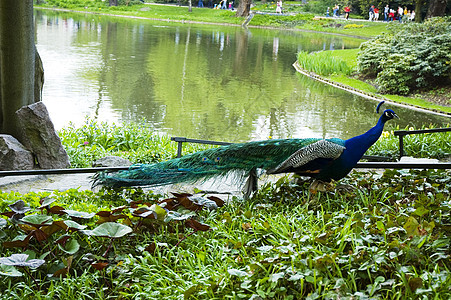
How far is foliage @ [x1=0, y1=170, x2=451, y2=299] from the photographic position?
2.71 m

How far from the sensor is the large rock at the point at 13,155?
18.5ft

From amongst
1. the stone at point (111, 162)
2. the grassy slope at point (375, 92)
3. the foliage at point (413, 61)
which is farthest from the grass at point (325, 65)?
the stone at point (111, 162)

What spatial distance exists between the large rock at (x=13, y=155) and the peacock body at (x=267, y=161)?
1760 millimetres

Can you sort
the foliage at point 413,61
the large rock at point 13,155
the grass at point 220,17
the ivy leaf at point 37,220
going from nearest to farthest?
the ivy leaf at point 37,220
the large rock at point 13,155
the foliage at point 413,61
the grass at point 220,17

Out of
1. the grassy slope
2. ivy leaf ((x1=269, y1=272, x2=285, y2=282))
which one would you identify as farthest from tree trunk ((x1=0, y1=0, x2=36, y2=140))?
the grassy slope

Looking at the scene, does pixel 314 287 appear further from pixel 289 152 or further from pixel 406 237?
pixel 289 152

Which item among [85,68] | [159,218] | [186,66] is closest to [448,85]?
[186,66]

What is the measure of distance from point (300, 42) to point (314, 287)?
2843cm

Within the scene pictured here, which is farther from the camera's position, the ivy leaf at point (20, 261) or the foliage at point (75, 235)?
the foliage at point (75, 235)

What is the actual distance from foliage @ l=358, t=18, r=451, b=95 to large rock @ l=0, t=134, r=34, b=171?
11.8 meters

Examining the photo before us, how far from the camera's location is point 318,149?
3977 mm

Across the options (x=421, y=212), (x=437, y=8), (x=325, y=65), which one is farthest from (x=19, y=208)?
(x=437, y=8)

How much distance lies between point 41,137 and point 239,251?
356 centimetres

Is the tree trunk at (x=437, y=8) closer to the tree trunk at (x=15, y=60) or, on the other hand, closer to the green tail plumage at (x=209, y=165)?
the tree trunk at (x=15, y=60)
